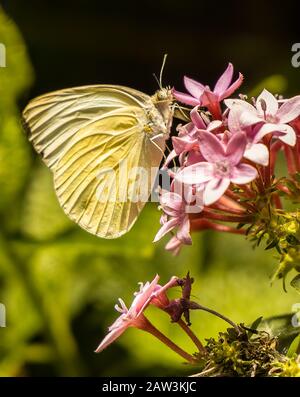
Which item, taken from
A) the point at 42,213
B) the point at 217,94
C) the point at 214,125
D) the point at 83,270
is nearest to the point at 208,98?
the point at 217,94

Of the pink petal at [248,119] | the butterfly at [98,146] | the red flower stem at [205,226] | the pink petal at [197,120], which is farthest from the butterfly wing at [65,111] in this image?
the pink petal at [248,119]

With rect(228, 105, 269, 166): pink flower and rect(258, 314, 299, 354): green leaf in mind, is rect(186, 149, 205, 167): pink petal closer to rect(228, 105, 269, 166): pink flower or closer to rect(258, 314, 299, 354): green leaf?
rect(228, 105, 269, 166): pink flower

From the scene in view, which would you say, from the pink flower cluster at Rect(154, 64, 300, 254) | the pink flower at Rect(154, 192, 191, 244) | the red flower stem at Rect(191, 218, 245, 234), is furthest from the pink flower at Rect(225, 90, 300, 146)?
the red flower stem at Rect(191, 218, 245, 234)

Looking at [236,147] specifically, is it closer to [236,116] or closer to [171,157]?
[236,116]

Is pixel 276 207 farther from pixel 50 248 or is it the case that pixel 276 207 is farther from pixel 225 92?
pixel 50 248

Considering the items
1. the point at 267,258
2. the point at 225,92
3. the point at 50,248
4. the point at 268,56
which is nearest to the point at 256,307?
the point at 267,258
